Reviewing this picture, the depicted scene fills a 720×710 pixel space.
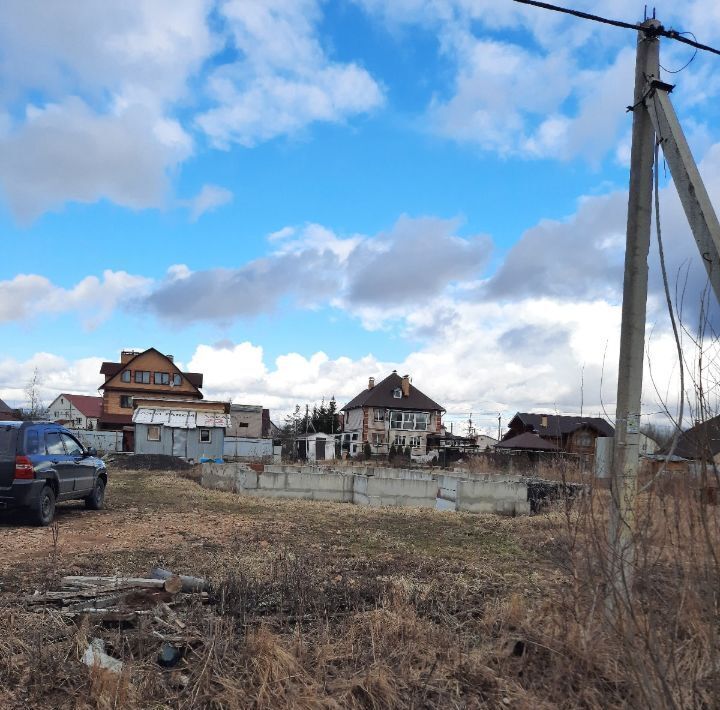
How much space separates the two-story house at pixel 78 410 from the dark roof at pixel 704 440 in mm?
85116

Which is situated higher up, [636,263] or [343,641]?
[636,263]

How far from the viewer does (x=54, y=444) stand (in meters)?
11.2

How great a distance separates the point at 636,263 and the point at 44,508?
9.47 metres

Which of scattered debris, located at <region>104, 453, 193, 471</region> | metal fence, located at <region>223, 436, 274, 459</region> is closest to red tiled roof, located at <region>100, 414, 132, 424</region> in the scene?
metal fence, located at <region>223, 436, 274, 459</region>

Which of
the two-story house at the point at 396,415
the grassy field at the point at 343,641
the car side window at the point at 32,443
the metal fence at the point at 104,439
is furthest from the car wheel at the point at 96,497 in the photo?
Result: the two-story house at the point at 396,415

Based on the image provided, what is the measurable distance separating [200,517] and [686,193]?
10548 millimetres

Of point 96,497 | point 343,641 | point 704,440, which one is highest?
point 704,440

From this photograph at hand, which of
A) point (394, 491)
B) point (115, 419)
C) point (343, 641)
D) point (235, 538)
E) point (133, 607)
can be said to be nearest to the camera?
point (343, 641)

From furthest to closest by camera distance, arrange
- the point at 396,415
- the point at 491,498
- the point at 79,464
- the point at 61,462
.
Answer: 1. the point at 396,415
2. the point at 491,498
3. the point at 79,464
4. the point at 61,462

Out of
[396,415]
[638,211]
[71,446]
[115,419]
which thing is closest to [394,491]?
[71,446]

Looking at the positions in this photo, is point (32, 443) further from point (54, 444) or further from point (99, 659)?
point (99, 659)

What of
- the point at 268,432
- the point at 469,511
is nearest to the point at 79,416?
the point at 268,432

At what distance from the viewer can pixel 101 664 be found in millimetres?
4262

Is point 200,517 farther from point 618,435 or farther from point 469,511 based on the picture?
point 618,435
